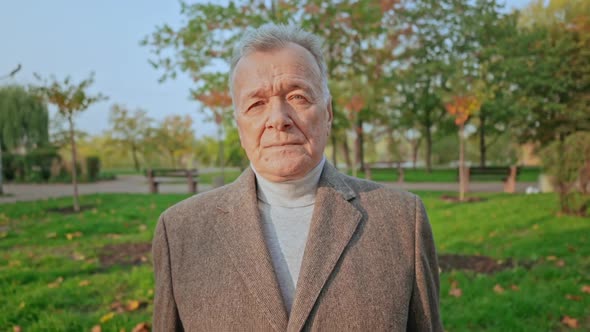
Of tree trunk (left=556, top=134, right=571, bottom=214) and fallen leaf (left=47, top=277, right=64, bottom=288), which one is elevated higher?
tree trunk (left=556, top=134, right=571, bottom=214)

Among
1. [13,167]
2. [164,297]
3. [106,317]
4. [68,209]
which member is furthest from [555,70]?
[13,167]

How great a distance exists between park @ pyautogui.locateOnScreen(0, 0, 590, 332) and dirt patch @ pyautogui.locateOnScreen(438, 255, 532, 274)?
40 mm

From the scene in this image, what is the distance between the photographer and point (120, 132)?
3750 centimetres

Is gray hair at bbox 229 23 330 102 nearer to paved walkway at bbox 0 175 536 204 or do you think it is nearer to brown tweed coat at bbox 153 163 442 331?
brown tweed coat at bbox 153 163 442 331

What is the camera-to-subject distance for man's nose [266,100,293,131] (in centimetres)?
142

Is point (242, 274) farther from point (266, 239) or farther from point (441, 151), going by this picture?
point (441, 151)

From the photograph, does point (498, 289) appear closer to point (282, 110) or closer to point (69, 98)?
point (282, 110)

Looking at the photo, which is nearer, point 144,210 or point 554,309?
point 554,309

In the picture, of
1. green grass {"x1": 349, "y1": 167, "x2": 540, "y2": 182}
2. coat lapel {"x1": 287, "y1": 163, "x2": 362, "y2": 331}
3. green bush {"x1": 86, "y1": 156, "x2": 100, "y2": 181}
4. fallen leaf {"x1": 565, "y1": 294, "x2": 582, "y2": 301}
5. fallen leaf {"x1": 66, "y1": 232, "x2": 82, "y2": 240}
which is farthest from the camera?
green bush {"x1": 86, "y1": 156, "x2": 100, "y2": 181}

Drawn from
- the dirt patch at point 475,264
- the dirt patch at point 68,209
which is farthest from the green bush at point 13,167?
the dirt patch at point 475,264

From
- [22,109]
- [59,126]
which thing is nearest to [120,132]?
[59,126]

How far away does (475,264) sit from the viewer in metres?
5.53

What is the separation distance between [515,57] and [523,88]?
1.86 metres

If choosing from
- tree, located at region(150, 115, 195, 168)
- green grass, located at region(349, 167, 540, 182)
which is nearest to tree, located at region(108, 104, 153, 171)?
tree, located at region(150, 115, 195, 168)
